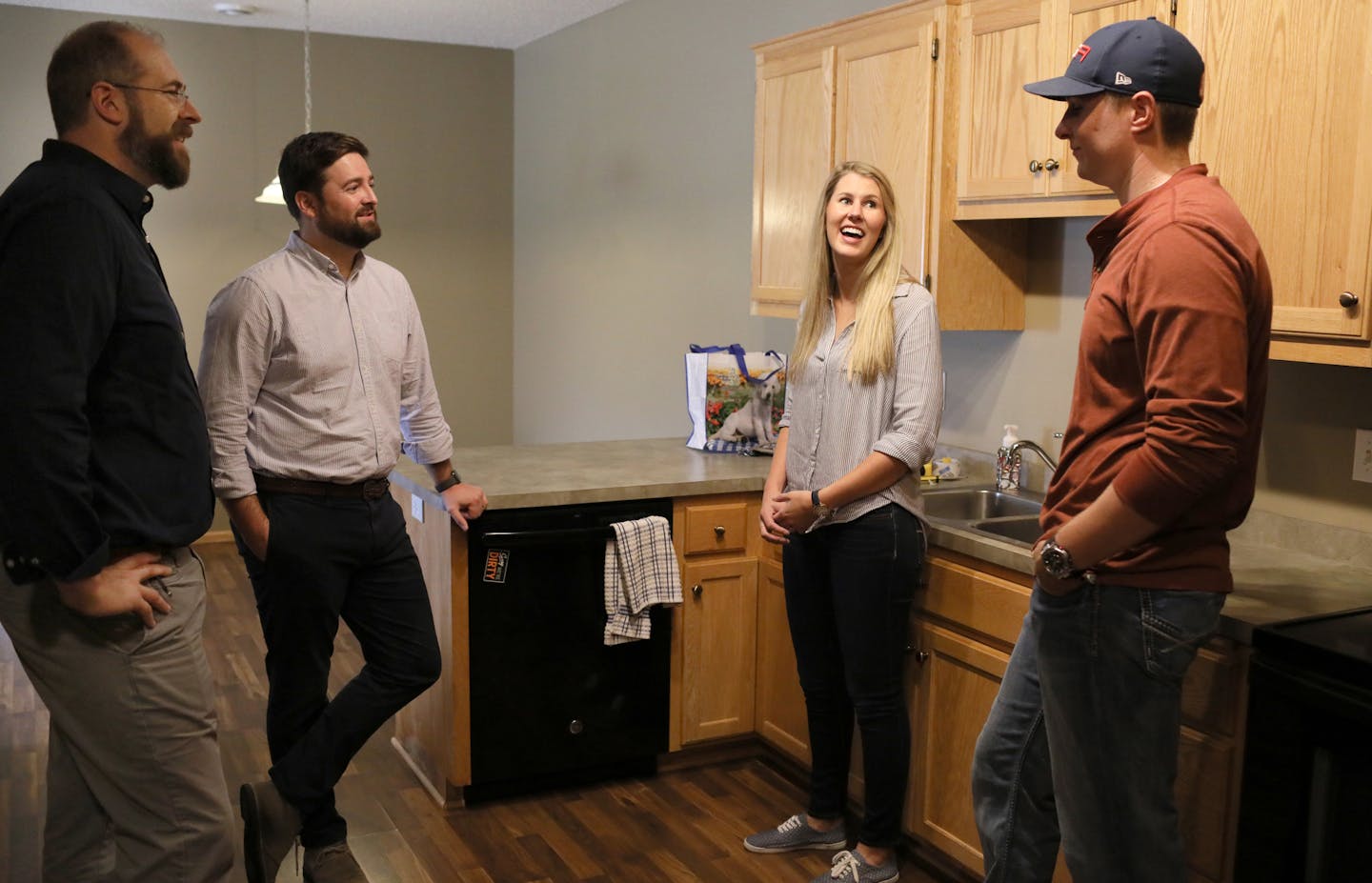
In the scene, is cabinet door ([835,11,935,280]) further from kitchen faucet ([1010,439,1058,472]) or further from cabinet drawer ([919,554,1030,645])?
cabinet drawer ([919,554,1030,645])

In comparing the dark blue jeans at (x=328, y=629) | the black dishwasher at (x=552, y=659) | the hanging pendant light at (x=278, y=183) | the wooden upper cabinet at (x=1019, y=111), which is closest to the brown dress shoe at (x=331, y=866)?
the dark blue jeans at (x=328, y=629)

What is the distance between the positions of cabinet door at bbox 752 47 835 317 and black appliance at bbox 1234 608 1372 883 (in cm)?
172

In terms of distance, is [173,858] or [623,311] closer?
[173,858]

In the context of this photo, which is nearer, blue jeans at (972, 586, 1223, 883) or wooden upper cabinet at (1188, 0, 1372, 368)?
blue jeans at (972, 586, 1223, 883)

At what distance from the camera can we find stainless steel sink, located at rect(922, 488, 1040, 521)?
3.18 metres

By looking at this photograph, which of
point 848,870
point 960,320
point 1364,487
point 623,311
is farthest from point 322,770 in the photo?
point 623,311

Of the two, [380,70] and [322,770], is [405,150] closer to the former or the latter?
[380,70]

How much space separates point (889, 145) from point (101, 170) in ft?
6.37

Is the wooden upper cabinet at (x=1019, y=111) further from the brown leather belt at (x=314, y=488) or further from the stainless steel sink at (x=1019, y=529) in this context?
the brown leather belt at (x=314, y=488)

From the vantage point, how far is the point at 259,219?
20.7 feet

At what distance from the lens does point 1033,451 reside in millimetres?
3197

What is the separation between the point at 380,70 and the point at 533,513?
13.8 ft

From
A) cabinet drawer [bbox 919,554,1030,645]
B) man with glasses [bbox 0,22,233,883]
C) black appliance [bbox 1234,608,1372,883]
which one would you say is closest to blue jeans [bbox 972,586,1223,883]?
black appliance [bbox 1234,608,1372,883]

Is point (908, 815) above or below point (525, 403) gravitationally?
below
